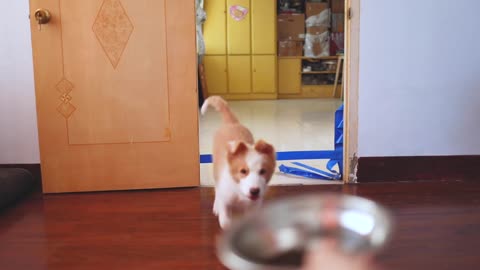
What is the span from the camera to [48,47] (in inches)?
92.4

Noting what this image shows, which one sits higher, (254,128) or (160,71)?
(160,71)

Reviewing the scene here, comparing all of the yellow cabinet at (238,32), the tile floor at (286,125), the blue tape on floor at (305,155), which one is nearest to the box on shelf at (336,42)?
the tile floor at (286,125)

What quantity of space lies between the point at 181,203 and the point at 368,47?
1.26 m

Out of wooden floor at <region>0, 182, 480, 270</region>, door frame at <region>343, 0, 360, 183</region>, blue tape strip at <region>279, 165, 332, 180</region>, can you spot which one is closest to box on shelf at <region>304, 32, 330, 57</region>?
blue tape strip at <region>279, 165, 332, 180</region>

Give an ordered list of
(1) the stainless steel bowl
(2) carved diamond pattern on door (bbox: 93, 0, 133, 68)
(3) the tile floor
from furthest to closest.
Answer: (3) the tile floor → (2) carved diamond pattern on door (bbox: 93, 0, 133, 68) → (1) the stainless steel bowl

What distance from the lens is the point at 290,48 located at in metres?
7.87

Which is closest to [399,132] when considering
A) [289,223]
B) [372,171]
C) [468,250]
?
[372,171]

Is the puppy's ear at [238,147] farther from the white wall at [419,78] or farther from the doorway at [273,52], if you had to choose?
the doorway at [273,52]

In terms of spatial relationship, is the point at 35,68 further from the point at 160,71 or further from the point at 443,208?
the point at 443,208

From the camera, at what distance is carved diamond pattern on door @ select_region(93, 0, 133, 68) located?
92.5 inches

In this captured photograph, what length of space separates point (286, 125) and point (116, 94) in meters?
2.56

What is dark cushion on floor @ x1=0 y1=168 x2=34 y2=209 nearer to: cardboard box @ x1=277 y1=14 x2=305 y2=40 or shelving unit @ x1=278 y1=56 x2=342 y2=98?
shelving unit @ x1=278 y1=56 x2=342 y2=98

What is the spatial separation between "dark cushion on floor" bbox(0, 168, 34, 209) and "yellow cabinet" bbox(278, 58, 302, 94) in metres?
5.80

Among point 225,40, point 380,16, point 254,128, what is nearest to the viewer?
point 380,16
